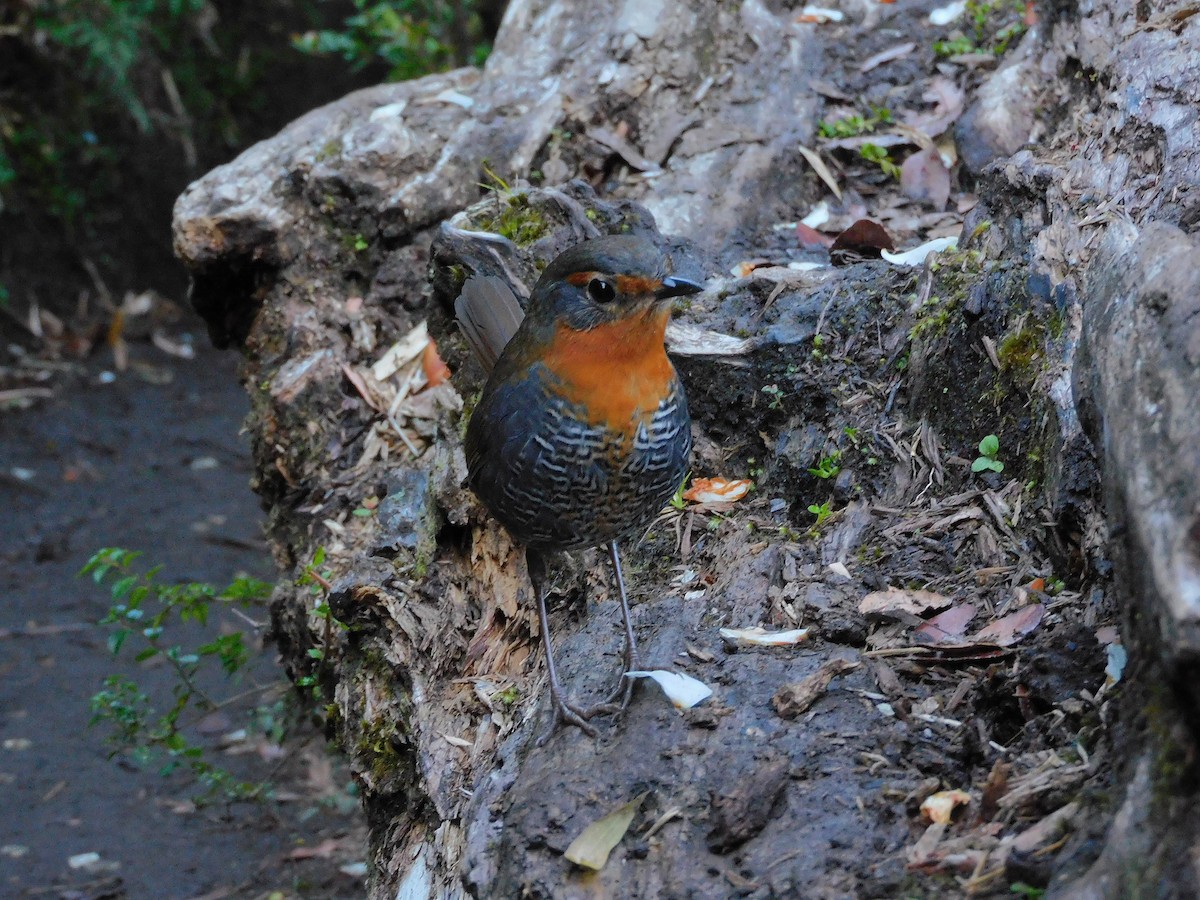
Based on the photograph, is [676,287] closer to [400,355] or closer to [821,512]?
[821,512]

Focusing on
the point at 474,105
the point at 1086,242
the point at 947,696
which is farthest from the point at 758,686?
the point at 474,105

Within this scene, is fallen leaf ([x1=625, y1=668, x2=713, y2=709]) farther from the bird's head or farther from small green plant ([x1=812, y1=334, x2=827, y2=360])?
small green plant ([x1=812, y1=334, x2=827, y2=360])

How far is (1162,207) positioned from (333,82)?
8662 mm

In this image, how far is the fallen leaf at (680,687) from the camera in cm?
271

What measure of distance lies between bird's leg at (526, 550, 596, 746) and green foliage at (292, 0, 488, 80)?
5.08m

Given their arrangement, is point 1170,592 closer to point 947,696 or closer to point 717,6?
point 947,696

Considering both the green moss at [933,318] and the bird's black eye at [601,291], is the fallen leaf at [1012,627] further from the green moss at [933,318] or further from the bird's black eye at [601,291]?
the bird's black eye at [601,291]

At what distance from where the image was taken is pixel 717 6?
17.4ft

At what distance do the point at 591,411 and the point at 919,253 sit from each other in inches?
57.3

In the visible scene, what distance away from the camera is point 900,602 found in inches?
112

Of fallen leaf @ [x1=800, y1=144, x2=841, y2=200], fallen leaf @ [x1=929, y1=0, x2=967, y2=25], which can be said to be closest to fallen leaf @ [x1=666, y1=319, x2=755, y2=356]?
fallen leaf @ [x1=800, y1=144, x2=841, y2=200]

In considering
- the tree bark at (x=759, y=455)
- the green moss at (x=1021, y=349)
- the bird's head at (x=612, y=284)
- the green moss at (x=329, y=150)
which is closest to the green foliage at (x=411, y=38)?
the tree bark at (x=759, y=455)

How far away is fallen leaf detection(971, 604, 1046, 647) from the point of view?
258cm

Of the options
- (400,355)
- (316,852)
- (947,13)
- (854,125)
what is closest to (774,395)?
(400,355)
